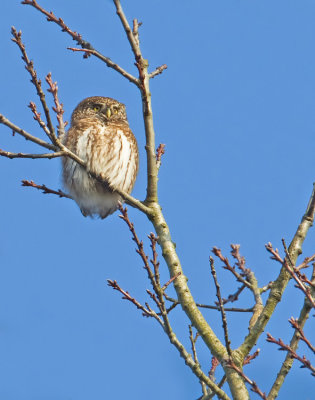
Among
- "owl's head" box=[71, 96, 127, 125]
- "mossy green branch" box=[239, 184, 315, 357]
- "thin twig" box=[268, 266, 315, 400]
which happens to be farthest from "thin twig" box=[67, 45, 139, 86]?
"owl's head" box=[71, 96, 127, 125]

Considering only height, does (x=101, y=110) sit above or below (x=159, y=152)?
above

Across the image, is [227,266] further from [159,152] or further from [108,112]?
[108,112]

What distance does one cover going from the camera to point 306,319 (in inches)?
145

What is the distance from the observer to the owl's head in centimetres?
684

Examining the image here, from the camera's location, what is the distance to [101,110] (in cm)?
694

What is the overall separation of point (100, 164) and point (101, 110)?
1161mm

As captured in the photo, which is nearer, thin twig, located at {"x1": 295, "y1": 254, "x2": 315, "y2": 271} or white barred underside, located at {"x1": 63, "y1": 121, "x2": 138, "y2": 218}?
thin twig, located at {"x1": 295, "y1": 254, "x2": 315, "y2": 271}

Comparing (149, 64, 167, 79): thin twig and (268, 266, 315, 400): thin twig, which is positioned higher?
(149, 64, 167, 79): thin twig

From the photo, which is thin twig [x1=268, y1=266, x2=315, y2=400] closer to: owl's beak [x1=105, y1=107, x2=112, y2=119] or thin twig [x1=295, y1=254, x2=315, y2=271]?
thin twig [x1=295, y1=254, x2=315, y2=271]

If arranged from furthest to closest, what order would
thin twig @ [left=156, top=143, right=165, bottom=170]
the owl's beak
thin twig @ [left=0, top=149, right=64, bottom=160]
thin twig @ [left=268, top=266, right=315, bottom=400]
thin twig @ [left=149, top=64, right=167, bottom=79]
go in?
the owl's beak < thin twig @ [left=156, top=143, right=165, bottom=170] < thin twig @ [left=149, top=64, right=167, bottom=79] < thin twig @ [left=0, top=149, right=64, bottom=160] < thin twig @ [left=268, top=266, right=315, bottom=400]

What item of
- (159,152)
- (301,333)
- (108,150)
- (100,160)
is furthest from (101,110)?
(301,333)

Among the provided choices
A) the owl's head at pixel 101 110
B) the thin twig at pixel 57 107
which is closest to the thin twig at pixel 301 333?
the thin twig at pixel 57 107

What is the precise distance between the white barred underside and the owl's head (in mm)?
334

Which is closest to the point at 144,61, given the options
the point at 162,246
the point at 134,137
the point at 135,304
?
the point at 162,246
